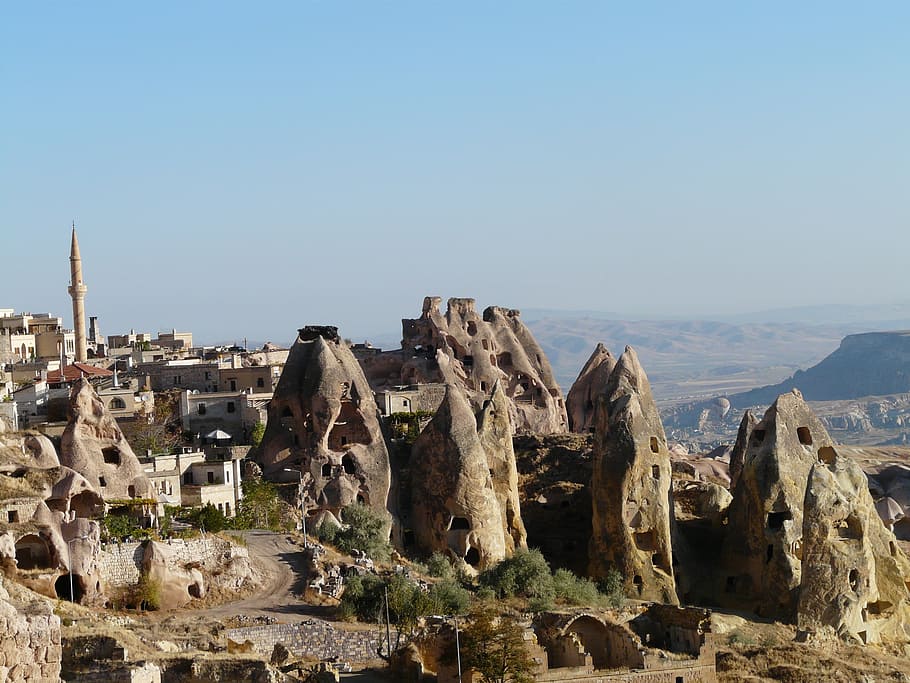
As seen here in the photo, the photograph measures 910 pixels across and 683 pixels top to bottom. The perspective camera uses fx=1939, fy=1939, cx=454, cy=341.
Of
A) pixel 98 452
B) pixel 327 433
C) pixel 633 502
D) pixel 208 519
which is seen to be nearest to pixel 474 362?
pixel 327 433

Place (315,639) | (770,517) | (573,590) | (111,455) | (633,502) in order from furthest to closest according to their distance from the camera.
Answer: (633,502) < (770,517) < (573,590) < (111,455) < (315,639)

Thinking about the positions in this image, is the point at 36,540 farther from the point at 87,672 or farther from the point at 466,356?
the point at 466,356

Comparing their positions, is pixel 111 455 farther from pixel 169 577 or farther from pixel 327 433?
pixel 327 433

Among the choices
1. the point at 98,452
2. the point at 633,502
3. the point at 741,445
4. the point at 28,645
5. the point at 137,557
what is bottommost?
the point at 633,502

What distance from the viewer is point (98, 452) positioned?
66.4m

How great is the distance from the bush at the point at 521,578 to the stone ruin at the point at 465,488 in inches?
131

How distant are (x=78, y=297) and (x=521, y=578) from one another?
49911mm

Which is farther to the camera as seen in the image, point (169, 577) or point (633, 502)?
point (633, 502)

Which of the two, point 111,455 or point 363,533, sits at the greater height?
point 111,455

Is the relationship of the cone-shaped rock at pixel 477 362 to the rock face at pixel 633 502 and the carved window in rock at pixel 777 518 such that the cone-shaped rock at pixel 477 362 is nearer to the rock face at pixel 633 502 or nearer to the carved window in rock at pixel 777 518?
the rock face at pixel 633 502

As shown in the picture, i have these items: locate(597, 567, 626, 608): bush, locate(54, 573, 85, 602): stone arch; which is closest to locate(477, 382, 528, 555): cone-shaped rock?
locate(597, 567, 626, 608): bush

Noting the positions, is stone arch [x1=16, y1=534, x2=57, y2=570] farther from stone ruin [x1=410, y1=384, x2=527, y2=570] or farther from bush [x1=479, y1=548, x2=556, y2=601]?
stone ruin [x1=410, y1=384, x2=527, y2=570]

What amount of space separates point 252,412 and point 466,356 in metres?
17.2

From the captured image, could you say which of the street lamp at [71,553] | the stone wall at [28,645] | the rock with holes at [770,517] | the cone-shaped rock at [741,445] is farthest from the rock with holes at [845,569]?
the stone wall at [28,645]
